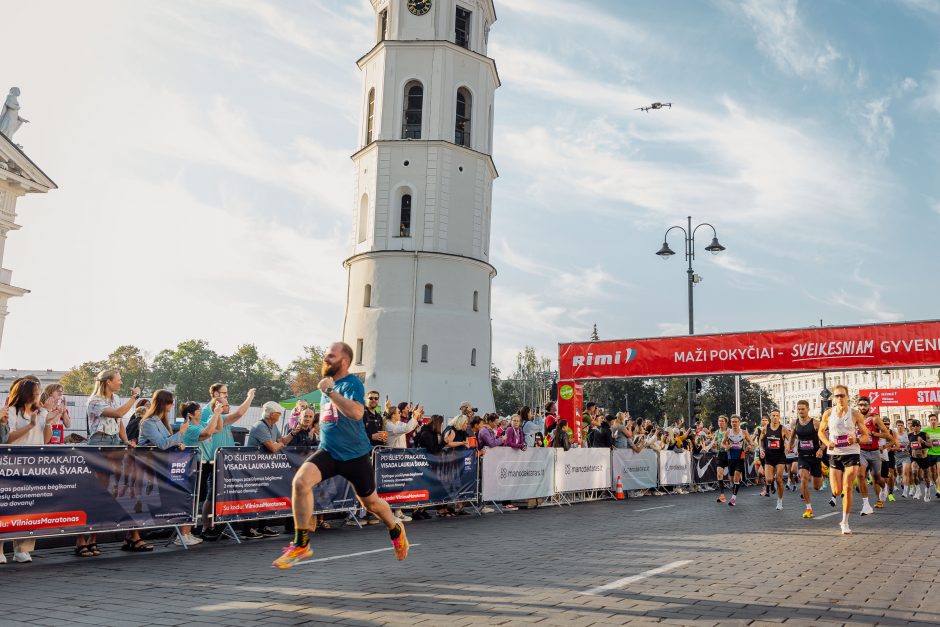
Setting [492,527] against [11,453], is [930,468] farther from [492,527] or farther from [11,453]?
[11,453]

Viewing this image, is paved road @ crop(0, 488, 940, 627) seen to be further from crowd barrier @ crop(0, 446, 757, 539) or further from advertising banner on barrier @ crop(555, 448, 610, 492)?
advertising banner on barrier @ crop(555, 448, 610, 492)

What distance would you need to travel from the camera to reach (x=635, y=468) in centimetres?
2086

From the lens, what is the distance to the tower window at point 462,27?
151 ft

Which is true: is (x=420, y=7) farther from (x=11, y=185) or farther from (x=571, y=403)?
(x=571, y=403)

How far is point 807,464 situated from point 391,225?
31.6 metres

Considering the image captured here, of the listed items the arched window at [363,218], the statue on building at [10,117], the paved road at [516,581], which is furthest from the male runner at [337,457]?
the statue on building at [10,117]

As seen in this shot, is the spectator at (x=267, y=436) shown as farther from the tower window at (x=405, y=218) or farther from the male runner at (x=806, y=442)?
the tower window at (x=405, y=218)

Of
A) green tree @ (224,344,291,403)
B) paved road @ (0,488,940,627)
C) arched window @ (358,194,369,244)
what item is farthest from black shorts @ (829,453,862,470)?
green tree @ (224,344,291,403)

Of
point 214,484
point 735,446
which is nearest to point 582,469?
point 735,446

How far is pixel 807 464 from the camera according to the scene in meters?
14.8

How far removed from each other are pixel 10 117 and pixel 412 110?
2310 centimetres

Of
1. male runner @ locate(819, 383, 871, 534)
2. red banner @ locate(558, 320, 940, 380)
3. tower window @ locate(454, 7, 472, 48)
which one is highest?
tower window @ locate(454, 7, 472, 48)

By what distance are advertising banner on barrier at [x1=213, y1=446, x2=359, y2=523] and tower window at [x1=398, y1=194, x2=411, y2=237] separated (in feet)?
105

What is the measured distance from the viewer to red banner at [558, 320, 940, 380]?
25.0 m
